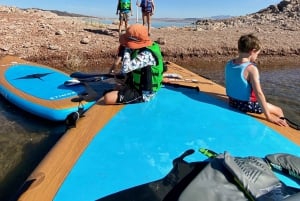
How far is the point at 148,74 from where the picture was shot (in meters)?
4.44

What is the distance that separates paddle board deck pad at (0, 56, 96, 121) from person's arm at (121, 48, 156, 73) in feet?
2.93

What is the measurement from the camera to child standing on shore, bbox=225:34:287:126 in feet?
12.9

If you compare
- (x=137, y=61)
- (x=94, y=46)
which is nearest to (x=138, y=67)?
(x=137, y=61)

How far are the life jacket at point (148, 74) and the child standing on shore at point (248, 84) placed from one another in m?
0.85

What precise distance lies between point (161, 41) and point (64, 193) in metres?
7.82

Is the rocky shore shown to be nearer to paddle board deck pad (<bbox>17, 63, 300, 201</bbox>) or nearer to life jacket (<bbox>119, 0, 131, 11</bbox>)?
life jacket (<bbox>119, 0, 131, 11</bbox>)

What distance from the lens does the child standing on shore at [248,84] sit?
12.9ft

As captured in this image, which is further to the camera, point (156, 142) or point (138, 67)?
point (138, 67)

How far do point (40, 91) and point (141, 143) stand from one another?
2503 mm

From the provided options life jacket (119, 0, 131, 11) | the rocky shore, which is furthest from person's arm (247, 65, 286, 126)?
life jacket (119, 0, 131, 11)

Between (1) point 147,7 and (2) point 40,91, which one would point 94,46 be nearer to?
(1) point 147,7

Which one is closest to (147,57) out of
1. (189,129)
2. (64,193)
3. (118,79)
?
(118,79)

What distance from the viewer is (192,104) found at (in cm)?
444

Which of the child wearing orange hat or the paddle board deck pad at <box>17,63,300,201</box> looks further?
the child wearing orange hat
